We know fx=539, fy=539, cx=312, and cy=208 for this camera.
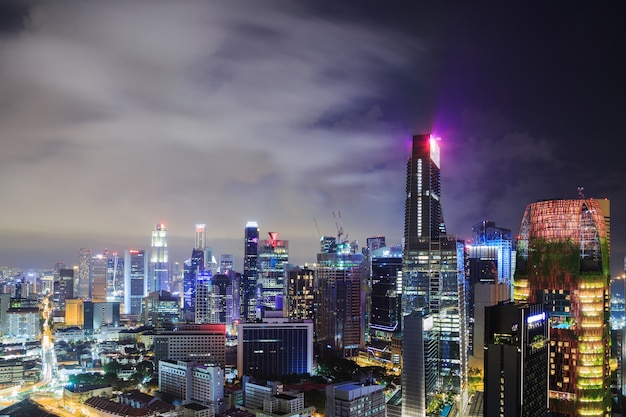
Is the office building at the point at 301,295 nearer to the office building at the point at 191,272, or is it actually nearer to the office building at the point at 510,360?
the office building at the point at 191,272

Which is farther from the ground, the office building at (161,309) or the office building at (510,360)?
the office building at (510,360)

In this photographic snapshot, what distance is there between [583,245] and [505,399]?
19.0 ft

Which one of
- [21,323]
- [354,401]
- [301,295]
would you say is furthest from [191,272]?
[354,401]

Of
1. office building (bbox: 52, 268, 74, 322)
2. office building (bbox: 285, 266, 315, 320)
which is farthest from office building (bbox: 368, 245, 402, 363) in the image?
office building (bbox: 52, 268, 74, 322)

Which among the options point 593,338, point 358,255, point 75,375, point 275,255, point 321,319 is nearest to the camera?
point 593,338

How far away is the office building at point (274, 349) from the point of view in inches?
695

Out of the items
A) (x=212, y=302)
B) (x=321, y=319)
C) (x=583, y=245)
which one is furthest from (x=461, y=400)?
(x=212, y=302)

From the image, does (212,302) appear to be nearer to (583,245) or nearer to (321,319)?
(321,319)

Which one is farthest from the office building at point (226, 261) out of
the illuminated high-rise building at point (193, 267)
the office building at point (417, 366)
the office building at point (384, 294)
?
the office building at point (417, 366)

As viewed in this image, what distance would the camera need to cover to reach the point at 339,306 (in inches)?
901

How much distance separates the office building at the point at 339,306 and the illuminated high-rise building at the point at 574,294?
10.6 meters

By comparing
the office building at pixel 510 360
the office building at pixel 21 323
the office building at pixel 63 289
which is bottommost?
the office building at pixel 21 323

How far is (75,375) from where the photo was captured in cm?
1661

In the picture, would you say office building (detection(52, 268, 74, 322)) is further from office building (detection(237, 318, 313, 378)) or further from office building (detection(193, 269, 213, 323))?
office building (detection(237, 318, 313, 378))
